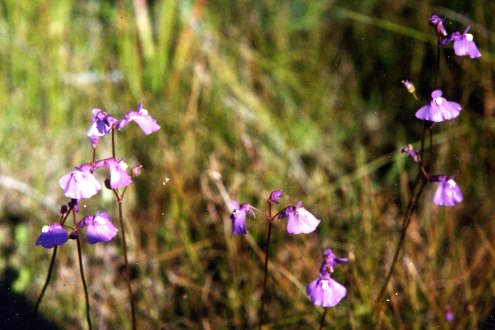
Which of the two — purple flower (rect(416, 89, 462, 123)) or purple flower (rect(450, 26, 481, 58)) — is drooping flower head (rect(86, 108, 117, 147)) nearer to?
purple flower (rect(416, 89, 462, 123))

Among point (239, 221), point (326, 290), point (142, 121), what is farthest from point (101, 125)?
point (326, 290)

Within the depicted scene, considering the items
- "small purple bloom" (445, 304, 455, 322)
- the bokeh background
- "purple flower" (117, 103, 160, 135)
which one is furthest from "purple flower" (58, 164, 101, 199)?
"small purple bloom" (445, 304, 455, 322)

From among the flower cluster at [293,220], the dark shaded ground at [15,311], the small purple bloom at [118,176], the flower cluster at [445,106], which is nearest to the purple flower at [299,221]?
the flower cluster at [293,220]

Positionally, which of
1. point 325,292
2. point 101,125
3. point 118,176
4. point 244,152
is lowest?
point 325,292

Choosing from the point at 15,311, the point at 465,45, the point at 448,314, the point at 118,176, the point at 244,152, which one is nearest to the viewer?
the point at 118,176

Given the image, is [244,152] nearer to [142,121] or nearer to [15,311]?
[15,311]

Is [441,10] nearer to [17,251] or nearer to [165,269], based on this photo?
[165,269]

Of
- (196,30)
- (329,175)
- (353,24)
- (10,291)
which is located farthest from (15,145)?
(353,24)
